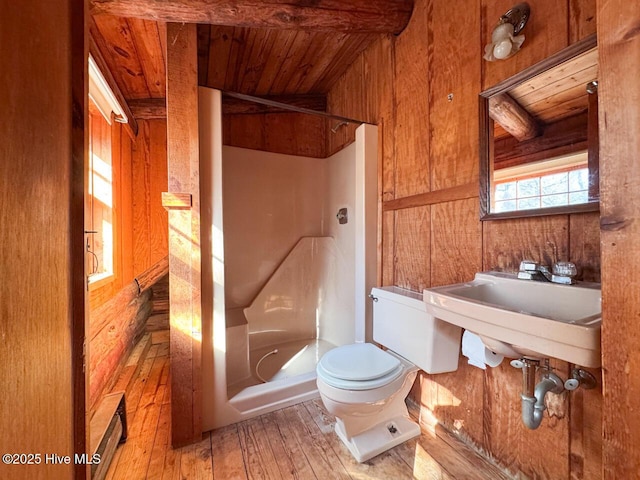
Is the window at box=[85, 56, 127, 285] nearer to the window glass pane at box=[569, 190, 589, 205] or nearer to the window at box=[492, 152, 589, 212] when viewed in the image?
the window at box=[492, 152, 589, 212]

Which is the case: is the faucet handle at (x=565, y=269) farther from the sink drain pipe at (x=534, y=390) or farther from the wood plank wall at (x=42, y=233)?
the wood plank wall at (x=42, y=233)

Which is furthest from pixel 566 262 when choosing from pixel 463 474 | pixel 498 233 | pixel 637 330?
pixel 463 474

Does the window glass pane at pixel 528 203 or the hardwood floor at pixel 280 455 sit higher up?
the window glass pane at pixel 528 203

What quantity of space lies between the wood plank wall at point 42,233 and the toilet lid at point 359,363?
3.20 ft

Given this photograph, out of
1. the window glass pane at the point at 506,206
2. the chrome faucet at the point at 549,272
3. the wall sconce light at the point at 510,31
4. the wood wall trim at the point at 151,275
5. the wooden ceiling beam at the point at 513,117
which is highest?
the wall sconce light at the point at 510,31

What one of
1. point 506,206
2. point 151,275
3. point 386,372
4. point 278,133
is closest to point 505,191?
point 506,206

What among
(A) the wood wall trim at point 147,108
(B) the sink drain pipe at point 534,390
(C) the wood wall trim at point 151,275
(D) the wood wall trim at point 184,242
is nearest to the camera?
(B) the sink drain pipe at point 534,390

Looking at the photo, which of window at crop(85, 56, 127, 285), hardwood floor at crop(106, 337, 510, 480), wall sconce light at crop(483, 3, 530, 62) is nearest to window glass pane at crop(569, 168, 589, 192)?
wall sconce light at crop(483, 3, 530, 62)

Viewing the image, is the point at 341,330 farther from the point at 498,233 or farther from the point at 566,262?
the point at 566,262

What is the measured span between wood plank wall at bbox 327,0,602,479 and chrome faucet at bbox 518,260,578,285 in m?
0.08

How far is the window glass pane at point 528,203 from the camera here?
1.13 meters

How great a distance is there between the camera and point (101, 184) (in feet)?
7.52

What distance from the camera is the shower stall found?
74.4 inches

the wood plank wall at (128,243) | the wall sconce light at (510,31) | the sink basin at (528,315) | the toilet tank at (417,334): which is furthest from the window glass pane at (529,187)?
the wood plank wall at (128,243)
